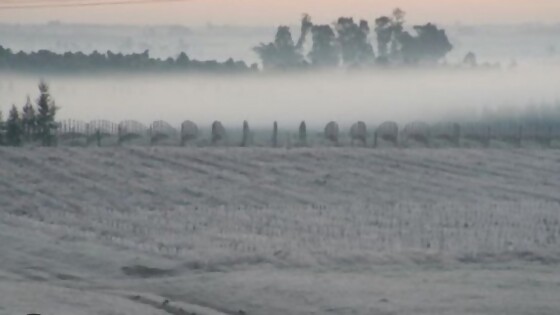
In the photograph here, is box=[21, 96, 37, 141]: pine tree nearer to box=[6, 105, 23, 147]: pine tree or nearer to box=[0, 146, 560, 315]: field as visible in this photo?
box=[6, 105, 23, 147]: pine tree

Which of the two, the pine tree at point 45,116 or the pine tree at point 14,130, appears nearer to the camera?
the pine tree at point 14,130

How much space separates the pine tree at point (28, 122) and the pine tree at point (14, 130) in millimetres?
612

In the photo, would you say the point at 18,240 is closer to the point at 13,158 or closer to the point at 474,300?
the point at 474,300

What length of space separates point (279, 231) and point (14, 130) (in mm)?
26749

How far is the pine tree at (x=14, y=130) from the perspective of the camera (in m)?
60.8

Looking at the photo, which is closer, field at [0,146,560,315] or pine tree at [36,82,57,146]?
field at [0,146,560,315]

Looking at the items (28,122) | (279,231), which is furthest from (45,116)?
(279,231)

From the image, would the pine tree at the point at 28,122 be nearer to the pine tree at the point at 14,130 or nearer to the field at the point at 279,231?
the pine tree at the point at 14,130

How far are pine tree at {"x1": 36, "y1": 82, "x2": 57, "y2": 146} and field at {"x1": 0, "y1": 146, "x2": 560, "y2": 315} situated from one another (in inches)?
327

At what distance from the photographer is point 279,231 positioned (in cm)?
3791

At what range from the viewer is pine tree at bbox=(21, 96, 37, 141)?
210 feet

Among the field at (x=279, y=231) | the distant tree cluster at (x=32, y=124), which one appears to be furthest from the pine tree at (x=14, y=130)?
the field at (x=279, y=231)

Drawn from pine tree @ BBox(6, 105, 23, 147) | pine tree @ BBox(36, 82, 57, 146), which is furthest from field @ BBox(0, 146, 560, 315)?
pine tree @ BBox(36, 82, 57, 146)

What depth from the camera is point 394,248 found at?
34531 mm
